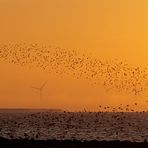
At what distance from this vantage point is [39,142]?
56.4 metres

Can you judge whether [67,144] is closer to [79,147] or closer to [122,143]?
[79,147]

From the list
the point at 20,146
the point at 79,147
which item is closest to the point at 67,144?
the point at 79,147

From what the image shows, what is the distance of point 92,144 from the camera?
5750cm

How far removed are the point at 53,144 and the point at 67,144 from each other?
1279mm

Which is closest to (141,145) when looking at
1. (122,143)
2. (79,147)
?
(122,143)

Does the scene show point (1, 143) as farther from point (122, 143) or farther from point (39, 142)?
point (122, 143)

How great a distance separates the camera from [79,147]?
56.3 metres

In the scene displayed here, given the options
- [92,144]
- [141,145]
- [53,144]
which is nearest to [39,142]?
[53,144]

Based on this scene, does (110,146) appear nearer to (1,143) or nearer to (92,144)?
(92,144)

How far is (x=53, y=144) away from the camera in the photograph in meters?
56.6

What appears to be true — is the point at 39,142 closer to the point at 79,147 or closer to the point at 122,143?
the point at 79,147

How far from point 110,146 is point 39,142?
653 cm

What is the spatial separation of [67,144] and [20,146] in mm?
4653

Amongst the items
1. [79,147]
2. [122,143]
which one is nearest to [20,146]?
[79,147]
